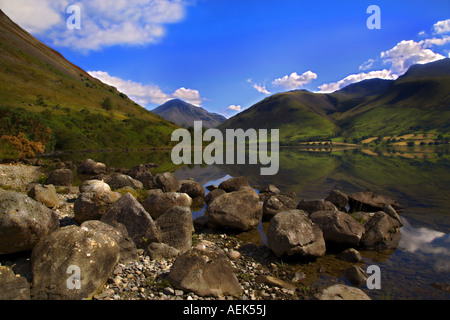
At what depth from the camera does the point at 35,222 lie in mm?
9273

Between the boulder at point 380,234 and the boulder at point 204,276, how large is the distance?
30.8ft

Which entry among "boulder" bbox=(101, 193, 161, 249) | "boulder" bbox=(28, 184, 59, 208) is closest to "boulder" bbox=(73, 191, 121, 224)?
"boulder" bbox=(101, 193, 161, 249)

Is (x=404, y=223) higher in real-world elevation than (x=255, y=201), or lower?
lower

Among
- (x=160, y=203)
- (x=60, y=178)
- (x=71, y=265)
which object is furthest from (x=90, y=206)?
(x=60, y=178)

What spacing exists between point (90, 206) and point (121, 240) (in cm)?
504

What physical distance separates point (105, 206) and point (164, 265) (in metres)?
6.31

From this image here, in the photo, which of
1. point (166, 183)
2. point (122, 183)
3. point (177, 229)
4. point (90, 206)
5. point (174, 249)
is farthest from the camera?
point (166, 183)

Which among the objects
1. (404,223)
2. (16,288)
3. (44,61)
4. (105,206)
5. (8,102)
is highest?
(44,61)

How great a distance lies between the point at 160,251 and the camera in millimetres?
11477

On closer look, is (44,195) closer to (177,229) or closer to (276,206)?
(177,229)

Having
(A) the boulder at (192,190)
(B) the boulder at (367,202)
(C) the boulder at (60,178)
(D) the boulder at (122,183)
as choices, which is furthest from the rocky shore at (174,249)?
(C) the boulder at (60,178)
